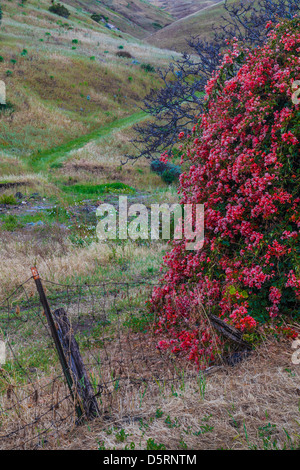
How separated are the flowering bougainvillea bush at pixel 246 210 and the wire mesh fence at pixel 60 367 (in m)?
0.43

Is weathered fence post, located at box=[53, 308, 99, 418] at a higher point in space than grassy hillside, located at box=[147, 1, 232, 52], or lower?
lower

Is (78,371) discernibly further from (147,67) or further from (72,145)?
→ (147,67)

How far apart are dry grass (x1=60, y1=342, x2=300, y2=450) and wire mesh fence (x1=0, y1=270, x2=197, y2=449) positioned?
7.0 inches

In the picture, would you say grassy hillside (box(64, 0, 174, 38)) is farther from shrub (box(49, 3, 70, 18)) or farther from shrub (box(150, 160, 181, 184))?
shrub (box(150, 160, 181, 184))

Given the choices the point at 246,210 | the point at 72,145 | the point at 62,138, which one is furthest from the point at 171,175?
the point at 246,210

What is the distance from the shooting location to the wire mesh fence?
3.55 m

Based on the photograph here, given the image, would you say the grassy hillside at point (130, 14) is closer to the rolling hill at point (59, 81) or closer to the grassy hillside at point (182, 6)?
the grassy hillside at point (182, 6)

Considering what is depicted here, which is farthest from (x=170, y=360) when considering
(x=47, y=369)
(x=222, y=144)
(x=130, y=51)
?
(x=130, y=51)

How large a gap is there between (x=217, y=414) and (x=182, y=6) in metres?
181

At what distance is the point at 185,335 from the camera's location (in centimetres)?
471

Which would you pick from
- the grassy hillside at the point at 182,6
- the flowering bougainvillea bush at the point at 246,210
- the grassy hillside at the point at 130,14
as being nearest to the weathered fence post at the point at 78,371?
the flowering bougainvillea bush at the point at 246,210

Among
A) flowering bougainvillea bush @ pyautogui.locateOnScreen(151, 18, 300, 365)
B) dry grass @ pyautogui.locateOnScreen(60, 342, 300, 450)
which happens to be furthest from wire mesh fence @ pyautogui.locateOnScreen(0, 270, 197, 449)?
flowering bougainvillea bush @ pyautogui.locateOnScreen(151, 18, 300, 365)

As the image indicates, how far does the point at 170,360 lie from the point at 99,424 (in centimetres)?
145

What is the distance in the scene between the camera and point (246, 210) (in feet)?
15.6
